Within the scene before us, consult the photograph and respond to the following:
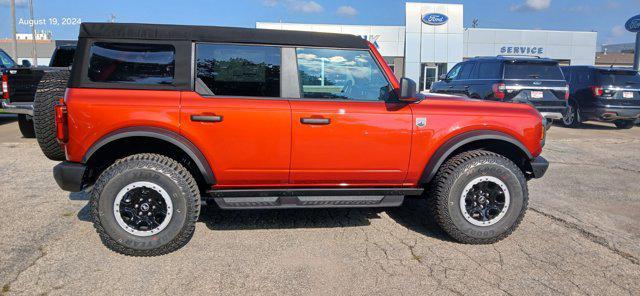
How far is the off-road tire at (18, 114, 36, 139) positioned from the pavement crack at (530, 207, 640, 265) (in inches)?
381

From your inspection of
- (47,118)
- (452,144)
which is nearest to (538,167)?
(452,144)

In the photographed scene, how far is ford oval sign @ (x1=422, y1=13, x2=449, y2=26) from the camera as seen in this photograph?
106 ft

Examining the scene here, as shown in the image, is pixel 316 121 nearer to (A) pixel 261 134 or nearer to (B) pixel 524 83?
(A) pixel 261 134

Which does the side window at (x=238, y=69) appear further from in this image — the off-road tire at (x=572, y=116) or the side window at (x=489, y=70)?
the off-road tire at (x=572, y=116)

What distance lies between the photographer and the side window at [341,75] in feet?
12.5

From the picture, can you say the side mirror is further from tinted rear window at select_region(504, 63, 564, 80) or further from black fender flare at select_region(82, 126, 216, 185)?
tinted rear window at select_region(504, 63, 564, 80)

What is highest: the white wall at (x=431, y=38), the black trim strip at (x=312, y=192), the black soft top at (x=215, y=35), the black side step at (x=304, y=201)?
the white wall at (x=431, y=38)

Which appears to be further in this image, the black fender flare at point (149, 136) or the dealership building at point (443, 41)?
the dealership building at point (443, 41)

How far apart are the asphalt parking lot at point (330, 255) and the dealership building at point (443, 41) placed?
90.7 feet

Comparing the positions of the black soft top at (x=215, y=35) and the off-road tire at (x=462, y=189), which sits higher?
the black soft top at (x=215, y=35)

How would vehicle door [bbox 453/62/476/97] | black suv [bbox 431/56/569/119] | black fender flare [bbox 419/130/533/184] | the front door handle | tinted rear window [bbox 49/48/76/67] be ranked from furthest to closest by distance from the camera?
tinted rear window [bbox 49/48/76/67], vehicle door [bbox 453/62/476/97], black suv [bbox 431/56/569/119], black fender flare [bbox 419/130/533/184], the front door handle

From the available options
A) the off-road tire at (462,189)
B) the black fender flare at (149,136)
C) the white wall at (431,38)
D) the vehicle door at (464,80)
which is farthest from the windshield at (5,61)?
the white wall at (431,38)

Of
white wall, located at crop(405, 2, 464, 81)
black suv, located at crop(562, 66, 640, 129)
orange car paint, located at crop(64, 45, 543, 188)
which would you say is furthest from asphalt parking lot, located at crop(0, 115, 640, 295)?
white wall, located at crop(405, 2, 464, 81)

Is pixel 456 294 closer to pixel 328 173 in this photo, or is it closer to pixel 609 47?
pixel 328 173
